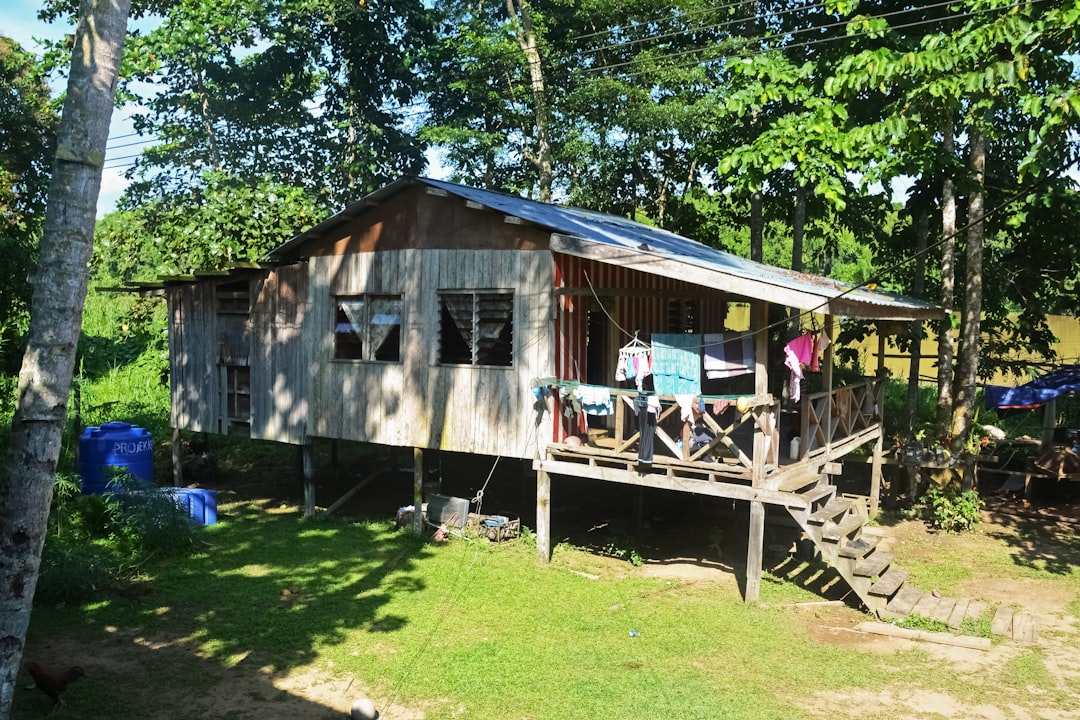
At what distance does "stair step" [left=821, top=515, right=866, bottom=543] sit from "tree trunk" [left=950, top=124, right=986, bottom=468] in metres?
4.68

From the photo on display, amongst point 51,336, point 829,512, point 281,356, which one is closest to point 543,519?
point 829,512

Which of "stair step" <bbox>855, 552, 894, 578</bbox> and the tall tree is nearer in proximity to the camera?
"stair step" <bbox>855, 552, 894, 578</bbox>

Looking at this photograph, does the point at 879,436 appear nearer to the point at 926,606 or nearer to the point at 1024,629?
the point at 926,606

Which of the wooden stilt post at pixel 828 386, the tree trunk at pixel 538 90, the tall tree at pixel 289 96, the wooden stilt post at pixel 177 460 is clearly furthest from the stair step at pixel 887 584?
the tall tree at pixel 289 96

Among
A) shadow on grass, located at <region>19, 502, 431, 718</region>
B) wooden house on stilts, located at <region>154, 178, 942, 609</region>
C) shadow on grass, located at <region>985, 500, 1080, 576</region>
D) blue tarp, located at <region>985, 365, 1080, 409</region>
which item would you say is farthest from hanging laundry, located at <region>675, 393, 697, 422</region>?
blue tarp, located at <region>985, 365, 1080, 409</region>

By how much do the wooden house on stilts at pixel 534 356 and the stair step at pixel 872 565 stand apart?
0.04 meters

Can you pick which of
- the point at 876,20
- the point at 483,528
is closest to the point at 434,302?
the point at 483,528

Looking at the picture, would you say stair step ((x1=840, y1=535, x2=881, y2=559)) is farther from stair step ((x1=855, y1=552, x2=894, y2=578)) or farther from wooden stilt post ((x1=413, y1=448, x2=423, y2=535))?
wooden stilt post ((x1=413, y1=448, x2=423, y2=535))

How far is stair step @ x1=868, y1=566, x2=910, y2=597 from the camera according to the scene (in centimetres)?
1030

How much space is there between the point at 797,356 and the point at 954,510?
5461 mm

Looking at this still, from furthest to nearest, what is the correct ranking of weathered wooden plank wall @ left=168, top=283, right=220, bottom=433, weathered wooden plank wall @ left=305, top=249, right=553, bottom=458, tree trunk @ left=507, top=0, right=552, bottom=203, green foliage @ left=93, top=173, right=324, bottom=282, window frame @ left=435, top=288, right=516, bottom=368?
1. tree trunk @ left=507, top=0, right=552, bottom=203
2. green foliage @ left=93, top=173, right=324, bottom=282
3. weathered wooden plank wall @ left=168, top=283, right=220, bottom=433
4. window frame @ left=435, top=288, right=516, bottom=368
5. weathered wooden plank wall @ left=305, top=249, right=553, bottom=458

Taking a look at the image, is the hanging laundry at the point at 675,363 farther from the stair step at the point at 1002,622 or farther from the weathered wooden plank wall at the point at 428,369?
the stair step at the point at 1002,622

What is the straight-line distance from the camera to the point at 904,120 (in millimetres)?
9578

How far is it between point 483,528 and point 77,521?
6103 mm
